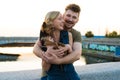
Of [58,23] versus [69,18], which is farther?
[69,18]

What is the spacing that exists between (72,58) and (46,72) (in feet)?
1.13

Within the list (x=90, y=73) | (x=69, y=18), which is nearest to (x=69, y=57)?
(x=69, y=18)

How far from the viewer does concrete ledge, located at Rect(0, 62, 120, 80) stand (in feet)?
15.9

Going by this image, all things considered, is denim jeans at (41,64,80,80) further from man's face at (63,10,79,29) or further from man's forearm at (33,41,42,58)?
man's face at (63,10,79,29)

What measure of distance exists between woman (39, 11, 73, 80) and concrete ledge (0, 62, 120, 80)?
0.97m

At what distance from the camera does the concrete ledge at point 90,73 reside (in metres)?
4.84

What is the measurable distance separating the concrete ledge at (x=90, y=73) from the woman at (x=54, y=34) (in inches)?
38.1

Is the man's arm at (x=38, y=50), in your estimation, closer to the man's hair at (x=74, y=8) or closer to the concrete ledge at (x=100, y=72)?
the man's hair at (x=74, y=8)

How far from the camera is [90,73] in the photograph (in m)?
5.36

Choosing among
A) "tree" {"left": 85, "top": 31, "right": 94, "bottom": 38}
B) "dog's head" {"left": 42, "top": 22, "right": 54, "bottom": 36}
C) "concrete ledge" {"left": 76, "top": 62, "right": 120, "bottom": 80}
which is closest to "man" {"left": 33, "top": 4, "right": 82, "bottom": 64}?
"dog's head" {"left": 42, "top": 22, "right": 54, "bottom": 36}

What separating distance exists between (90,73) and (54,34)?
5.79 feet

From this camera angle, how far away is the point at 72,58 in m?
3.86

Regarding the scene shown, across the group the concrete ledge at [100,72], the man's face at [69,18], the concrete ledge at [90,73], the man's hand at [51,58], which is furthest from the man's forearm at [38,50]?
the concrete ledge at [100,72]

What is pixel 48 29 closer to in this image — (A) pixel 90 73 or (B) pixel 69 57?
(B) pixel 69 57
